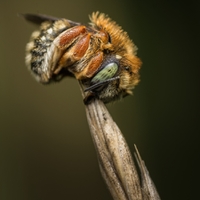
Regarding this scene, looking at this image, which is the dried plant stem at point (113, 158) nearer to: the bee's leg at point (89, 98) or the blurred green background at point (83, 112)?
the bee's leg at point (89, 98)

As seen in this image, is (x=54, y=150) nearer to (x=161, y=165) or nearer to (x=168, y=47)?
(x=161, y=165)

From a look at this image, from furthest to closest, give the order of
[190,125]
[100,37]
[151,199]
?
[190,125], [100,37], [151,199]

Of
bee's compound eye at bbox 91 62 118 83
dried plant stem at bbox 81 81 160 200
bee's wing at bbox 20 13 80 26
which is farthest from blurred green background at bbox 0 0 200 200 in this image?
dried plant stem at bbox 81 81 160 200

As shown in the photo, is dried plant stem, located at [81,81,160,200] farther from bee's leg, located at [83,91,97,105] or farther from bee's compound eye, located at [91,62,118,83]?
bee's compound eye, located at [91,62,118,83]

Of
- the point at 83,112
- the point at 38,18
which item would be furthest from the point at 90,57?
the point at 83,112

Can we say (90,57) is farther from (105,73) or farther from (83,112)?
(83,112)

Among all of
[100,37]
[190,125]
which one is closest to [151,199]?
[100,37]

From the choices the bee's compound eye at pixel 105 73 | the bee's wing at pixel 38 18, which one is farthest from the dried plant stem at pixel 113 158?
the bee's wing at pixel 38 18
